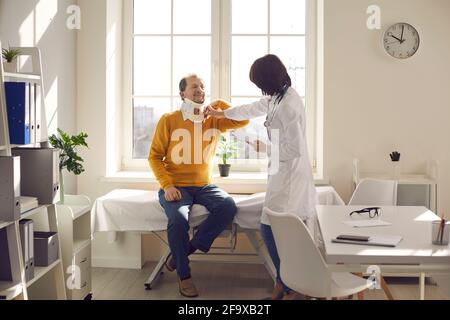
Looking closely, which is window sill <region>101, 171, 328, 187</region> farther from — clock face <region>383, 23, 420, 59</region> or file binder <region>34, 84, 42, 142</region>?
file binder <region>34, 84, 42, 142</region>

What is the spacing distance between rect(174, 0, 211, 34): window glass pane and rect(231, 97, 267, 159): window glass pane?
631mm

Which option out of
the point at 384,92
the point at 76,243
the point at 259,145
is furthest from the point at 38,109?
the point at 384,92

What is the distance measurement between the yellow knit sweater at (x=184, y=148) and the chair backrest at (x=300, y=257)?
4.74 ft

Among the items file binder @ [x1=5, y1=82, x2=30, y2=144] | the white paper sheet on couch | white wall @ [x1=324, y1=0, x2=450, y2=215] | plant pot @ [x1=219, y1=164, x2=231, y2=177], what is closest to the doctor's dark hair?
the white paper sheet on couch

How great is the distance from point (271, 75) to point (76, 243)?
59.4 inches

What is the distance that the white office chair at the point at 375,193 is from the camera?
3.90 meters

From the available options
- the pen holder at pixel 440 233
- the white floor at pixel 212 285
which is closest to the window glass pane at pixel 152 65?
the white floor at pixel 212 285

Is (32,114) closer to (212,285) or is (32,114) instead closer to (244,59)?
(212,285)

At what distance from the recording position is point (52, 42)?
4.09 metres

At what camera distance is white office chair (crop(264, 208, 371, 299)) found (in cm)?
260

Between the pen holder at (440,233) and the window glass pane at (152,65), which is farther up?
the window glass pane at (152,65)

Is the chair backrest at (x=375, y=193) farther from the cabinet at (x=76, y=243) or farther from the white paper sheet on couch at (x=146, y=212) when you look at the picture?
the cabinet at (x=76, y=243)

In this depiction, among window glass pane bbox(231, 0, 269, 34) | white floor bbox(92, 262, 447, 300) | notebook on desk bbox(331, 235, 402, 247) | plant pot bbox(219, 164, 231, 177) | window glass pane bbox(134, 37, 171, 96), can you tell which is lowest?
white floor bbox(92, 262, 447, 300)
